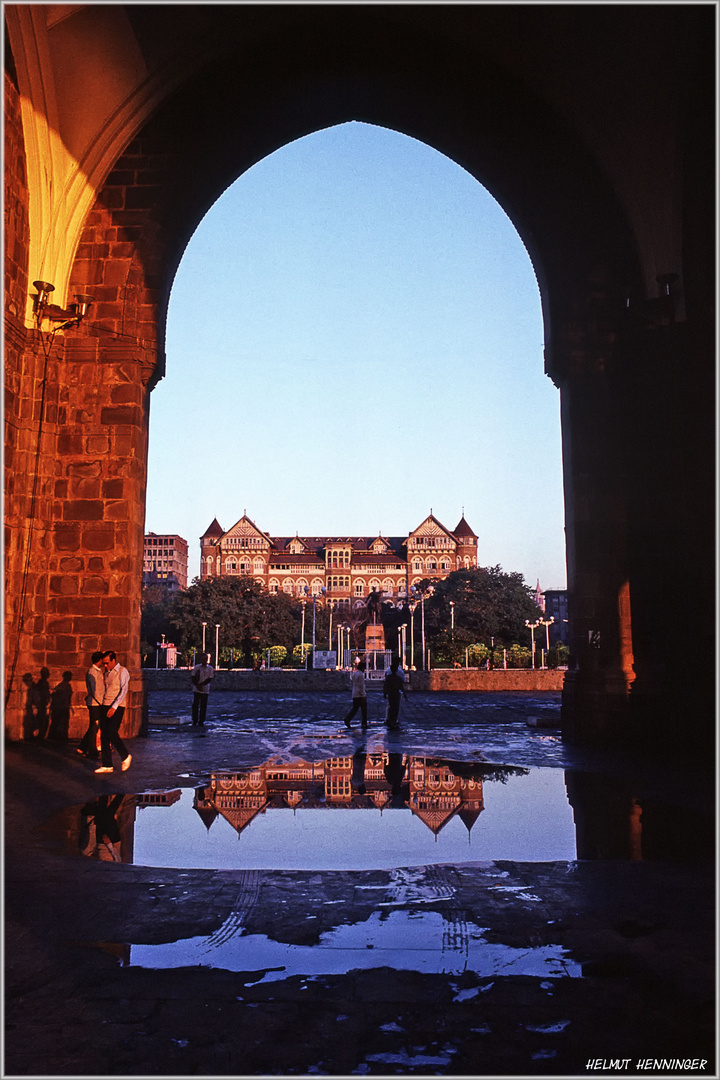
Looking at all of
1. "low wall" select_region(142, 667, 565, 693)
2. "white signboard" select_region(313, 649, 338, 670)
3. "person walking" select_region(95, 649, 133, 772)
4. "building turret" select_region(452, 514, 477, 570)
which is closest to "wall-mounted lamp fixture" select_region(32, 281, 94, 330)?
"person walking" select_region(95, 649, 133, 772)

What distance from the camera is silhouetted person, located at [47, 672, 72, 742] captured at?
11031mm

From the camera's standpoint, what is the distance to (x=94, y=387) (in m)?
12.1

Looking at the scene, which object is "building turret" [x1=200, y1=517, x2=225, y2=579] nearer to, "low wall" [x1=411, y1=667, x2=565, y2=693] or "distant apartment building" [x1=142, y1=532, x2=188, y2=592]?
"distant apartment building" [x1=142, y1=532, x2=188, y2=592]

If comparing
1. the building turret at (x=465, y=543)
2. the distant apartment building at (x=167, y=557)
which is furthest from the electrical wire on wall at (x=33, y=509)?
the distant apartment building at (x=167, y=557)

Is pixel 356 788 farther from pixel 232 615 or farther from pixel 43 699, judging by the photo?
pixel 232 615

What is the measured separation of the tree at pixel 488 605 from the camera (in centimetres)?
6007

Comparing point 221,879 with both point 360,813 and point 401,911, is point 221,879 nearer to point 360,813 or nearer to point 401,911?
point 401,911

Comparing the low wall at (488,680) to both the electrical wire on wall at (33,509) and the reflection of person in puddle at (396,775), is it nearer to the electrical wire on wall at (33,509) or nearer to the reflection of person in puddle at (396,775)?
the reflection of person in puddle at (396,775)

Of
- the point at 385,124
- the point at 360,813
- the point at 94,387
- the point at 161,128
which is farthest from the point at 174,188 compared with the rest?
the point at 360,813

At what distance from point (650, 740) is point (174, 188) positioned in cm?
1112

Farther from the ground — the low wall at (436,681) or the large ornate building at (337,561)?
the large ornate building at (337,561)

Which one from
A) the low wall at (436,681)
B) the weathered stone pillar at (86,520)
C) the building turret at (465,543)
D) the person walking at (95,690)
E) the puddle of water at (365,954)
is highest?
the building turret at (465,543)

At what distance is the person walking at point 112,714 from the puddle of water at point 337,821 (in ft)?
4.40

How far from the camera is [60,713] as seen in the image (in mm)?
11109
